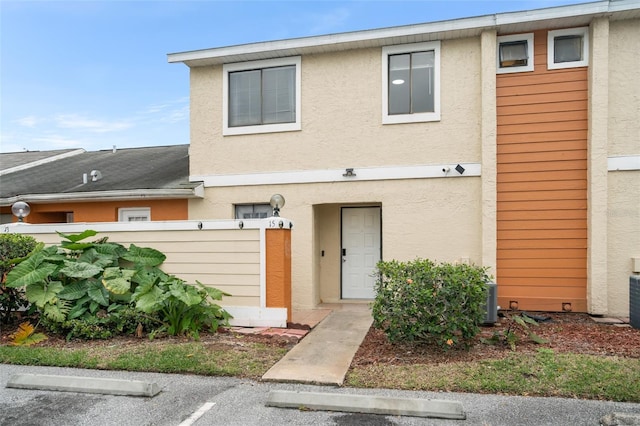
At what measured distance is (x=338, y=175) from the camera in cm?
870

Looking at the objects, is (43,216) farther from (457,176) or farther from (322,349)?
(457,176)

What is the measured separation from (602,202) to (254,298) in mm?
6445

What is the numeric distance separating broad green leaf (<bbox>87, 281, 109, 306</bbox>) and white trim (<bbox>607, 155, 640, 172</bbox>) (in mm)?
8893

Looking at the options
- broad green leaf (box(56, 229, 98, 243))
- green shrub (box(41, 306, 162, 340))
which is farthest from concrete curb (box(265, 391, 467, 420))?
Answer: broad green leaf (box(56, 229, 98, 243))

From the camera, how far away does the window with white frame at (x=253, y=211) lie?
30.2ft

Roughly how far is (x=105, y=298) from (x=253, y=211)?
3613 mm

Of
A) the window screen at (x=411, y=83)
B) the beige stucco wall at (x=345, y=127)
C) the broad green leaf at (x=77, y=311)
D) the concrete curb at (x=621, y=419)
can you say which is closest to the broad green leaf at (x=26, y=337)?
the broad green leaf at (x=77, y=311)

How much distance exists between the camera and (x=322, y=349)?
5.77 meters

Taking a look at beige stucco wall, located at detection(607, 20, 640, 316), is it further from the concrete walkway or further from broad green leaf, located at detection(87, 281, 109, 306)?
broad green leaf, located at detection(87, 281, 109, 306)

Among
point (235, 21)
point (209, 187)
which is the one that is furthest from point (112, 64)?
point (209, 187)

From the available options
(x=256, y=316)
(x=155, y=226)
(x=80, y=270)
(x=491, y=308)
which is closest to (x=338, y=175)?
(x=256, y=316)

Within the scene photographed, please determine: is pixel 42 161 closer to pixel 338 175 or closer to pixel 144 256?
pixel 144 256

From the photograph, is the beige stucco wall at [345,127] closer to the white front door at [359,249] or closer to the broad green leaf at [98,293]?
the white front door at [359,249]

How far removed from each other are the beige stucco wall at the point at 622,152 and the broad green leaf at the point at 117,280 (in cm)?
831
